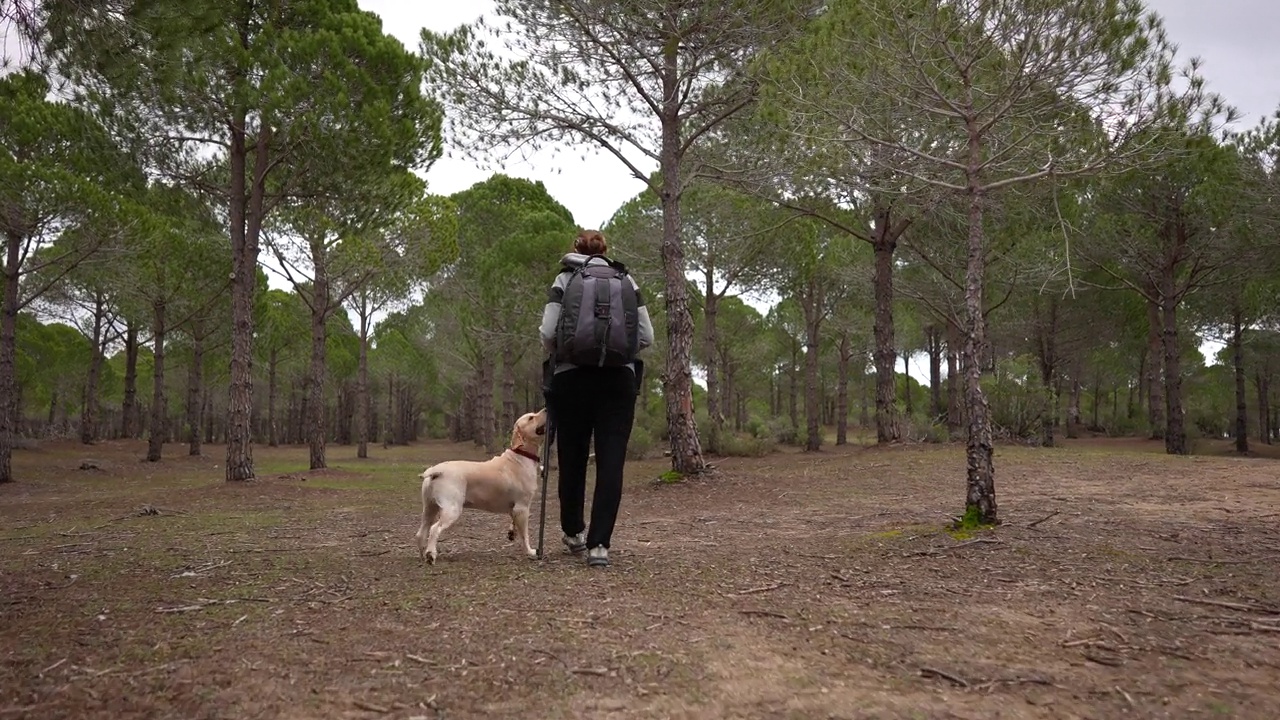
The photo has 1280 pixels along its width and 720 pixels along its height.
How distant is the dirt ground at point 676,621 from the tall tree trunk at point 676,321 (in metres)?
3.87

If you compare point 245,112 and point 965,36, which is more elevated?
point 245,112

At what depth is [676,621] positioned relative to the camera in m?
2.93

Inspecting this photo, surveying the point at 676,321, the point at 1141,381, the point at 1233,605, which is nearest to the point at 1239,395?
the point at 1141,381

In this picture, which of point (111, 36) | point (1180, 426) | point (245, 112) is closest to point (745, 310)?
point (1180, 426)

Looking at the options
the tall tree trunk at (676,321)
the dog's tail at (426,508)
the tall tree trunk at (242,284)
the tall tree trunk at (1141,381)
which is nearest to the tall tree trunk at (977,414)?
the dog's tail at (426,508)

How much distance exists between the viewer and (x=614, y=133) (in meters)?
A: 10.9

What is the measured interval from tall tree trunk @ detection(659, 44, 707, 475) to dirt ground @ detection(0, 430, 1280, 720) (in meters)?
3.87

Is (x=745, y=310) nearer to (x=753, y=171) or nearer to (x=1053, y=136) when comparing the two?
(x=753, y=171)

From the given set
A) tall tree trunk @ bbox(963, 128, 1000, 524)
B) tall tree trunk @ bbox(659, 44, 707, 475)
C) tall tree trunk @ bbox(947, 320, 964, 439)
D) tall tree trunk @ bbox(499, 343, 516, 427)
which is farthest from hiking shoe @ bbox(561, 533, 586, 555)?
tall tree trunk @ bbox(499, 343, 516, 427)

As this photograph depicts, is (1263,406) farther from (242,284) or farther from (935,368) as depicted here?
(242,284)

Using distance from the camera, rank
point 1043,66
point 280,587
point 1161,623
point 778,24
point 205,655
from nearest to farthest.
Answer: point 205,655, point 1161,623, point 280,587, point 1043,66, point 778,24

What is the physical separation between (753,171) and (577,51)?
305 centimetres

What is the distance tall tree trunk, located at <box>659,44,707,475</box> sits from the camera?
9.91 metres

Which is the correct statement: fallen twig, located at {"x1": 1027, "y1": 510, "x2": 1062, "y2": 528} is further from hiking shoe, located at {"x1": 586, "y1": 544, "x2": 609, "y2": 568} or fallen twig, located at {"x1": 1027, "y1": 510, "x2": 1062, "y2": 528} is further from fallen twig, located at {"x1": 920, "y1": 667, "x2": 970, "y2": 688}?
fallen twig, located at {"x1": 920, "y1": 667, "x2": 970, "y2": 688}
